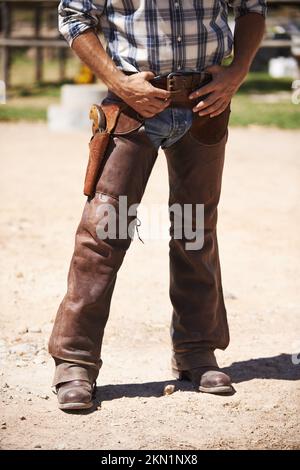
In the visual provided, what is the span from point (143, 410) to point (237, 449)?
1.51ft

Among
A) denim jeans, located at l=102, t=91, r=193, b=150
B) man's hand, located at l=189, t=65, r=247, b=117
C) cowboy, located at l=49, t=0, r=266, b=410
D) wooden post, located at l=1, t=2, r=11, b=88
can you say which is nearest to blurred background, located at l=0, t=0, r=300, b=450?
cowboy, located at l=49, t=0, r=266, b=410

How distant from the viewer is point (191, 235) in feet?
10.7

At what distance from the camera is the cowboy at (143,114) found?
9.62 feet

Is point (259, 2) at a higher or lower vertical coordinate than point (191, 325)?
higher

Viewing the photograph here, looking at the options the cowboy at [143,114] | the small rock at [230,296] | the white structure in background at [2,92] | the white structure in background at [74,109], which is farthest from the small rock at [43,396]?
the white structure in background at [2,92]

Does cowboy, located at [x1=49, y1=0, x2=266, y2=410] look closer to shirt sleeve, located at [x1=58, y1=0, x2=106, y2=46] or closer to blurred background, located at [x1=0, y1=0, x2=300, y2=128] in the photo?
shirt sleeve, located at [x1=58, y1=0, x2=106, y2=46]

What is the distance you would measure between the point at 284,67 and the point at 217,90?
1740cm

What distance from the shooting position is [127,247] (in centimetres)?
309

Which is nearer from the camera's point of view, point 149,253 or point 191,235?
point 191,235

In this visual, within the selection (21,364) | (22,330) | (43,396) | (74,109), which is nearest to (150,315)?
(22,330)

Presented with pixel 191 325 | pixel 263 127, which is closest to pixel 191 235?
pixel 191 325

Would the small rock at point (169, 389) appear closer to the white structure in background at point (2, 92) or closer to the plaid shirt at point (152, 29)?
the plaid shirt at point (152, 29)
